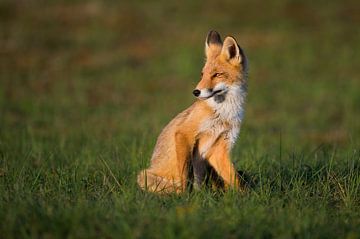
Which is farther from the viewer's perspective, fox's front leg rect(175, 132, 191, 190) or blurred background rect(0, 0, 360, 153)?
blurred background rect(0, 0, 360, 153)

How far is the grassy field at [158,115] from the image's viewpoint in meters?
6.25

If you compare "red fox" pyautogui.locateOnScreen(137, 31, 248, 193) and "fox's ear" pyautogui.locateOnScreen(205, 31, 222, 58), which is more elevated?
"fox's ear" pyautogui.locateOnScreen(205, 31, 222, 58)

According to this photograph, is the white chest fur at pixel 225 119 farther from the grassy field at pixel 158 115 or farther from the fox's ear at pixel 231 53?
the grassy field at pixel 158 115

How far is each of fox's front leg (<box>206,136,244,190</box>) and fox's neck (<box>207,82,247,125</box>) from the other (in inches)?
11.2

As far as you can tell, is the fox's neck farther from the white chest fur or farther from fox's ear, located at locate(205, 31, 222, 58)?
fox's ear, located at locate(205, 31, 222, 58)

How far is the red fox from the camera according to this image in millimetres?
8047

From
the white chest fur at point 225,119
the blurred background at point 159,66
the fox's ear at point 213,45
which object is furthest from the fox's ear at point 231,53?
the blurred background at point 159,66

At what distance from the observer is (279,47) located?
26.0m

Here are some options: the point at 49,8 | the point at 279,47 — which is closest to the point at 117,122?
the point at 279,47

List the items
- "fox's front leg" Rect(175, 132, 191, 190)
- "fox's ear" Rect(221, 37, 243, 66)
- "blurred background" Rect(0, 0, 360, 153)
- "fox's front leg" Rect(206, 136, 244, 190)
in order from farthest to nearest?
"blurred background" Rect(0, 0, 360, 153), "fox's ear" Rect(221, 37, 243, 66), "fox's front leg" Rect(206, 136, 244, 190), "fox's front leg" Rect(175, 132, 191, 190)

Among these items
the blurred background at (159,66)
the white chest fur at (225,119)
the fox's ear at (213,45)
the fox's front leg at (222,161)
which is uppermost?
the fox's ear at (213,45)

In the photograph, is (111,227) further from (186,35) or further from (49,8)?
(49,8)

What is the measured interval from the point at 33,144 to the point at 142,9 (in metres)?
22.6

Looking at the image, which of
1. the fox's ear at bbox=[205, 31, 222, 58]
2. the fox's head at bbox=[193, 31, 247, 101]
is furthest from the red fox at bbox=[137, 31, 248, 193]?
the fox's ear at bbox=[205, 31, 222, 58]
